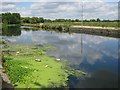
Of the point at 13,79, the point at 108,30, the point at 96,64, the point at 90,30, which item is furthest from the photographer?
the point at 90,30

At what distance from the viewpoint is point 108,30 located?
57062 millimetres

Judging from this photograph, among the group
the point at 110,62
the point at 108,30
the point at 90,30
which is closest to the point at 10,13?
the point at 90,30

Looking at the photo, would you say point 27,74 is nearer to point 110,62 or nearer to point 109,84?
point 109,84

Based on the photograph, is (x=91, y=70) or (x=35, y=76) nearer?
(x=35, y=76)

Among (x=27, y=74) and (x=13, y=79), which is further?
(x=27, y=74)

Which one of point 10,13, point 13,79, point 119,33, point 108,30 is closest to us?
point 13,79

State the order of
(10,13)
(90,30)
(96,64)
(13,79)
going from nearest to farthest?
(13,79)
(96,64)
(90,30)
(10,13)

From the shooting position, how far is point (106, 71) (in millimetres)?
18797

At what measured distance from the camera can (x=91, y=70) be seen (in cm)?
1884

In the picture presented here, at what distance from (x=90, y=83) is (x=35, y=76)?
349 centimetres

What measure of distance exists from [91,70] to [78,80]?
11.2 feet

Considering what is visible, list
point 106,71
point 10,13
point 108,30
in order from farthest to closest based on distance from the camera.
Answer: point 10,13, point 108,30, point 106,71

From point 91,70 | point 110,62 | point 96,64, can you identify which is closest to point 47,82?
point 91,70

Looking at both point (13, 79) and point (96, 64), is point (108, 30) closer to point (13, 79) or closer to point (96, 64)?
point (96, 64)
